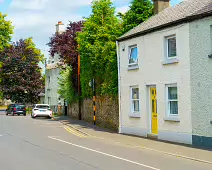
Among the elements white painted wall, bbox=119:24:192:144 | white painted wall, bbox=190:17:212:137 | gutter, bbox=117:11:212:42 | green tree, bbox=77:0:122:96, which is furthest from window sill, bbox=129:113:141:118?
white painted wall, bbox=190:17:212:137

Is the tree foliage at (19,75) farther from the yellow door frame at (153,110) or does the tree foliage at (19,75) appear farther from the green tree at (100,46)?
the yellow door frame at (153,110)

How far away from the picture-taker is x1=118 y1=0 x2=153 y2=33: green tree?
24.9 meters

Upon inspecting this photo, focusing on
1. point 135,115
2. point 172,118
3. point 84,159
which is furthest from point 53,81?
point 84,159

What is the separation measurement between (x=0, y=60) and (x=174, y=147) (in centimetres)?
5416

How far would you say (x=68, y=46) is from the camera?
3678 cm

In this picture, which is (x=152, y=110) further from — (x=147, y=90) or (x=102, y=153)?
(x=102, y=153)

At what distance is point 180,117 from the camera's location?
17.5m

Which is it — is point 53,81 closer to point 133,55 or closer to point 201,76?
point 133,55

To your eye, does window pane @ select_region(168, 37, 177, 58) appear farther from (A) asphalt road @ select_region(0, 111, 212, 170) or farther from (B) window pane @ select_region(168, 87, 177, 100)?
(A) asphalt road @ select_region(0, 111, 212, 170)

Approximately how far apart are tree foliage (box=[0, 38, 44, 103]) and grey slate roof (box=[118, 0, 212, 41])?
4355 centimetres

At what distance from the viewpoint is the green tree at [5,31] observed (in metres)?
72.7

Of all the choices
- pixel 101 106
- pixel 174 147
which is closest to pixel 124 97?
pixel 101 106

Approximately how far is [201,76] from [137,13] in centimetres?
1006

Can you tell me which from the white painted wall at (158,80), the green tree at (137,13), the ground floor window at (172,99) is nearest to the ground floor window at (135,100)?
the white painted wall at (158,80)
